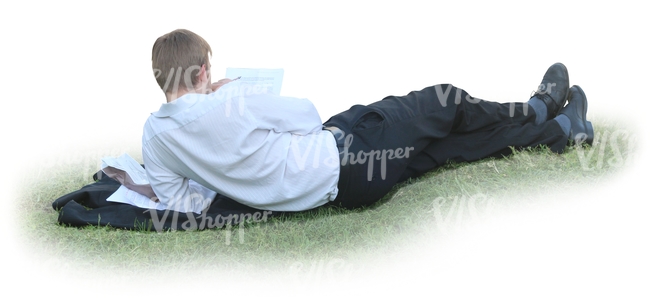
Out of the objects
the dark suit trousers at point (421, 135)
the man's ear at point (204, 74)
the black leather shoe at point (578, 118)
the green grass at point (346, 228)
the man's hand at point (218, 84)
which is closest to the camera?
the green grass at point (346, 228)

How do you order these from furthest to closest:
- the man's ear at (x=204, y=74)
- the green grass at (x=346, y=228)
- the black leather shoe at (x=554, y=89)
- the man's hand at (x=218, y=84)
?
the black leather shoe at (x=554, y=89) < the man's hand at (x=218, y=84) < the man's ear at (x=204, y=74) < the green grass at (x=346, y=228)

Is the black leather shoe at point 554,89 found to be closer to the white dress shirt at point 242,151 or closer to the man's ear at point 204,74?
the white dress shirt at point 242,151

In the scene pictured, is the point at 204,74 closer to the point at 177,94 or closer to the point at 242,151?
the point at 177,94

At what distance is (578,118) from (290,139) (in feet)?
6.15

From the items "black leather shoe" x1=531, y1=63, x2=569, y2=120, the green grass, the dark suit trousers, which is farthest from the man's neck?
"black leather shoe" x1=531, y1=63, x2=569, y2=120

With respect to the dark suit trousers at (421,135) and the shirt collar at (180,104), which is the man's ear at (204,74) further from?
the dark suit trousers at (421,135)

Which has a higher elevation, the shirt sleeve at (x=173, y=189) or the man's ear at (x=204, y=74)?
the man's ear at (x=204, y=74)

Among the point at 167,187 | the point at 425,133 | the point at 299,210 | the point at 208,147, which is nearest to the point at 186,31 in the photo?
the point at 208,147

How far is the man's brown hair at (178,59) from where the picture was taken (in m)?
3.60

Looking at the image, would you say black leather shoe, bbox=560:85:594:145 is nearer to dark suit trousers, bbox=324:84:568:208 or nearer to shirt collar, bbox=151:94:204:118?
dark suit trousers, bbox=324:84:568:208

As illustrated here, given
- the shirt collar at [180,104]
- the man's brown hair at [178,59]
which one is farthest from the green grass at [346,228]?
the man's brown hair at [178,59]

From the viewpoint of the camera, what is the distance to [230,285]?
3379 millimetres

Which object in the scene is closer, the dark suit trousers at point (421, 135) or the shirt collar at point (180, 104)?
the shirt collar at point (180, 104)

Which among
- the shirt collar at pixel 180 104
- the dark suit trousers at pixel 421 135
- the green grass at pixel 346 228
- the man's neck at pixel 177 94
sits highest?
the man's neck at pixel 177 94
